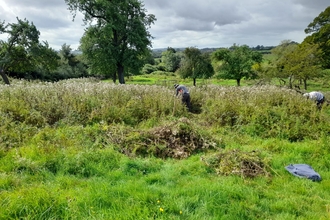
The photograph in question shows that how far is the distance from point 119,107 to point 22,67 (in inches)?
711

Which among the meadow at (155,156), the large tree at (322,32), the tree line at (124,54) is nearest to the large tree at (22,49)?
the tree line at (124,54)

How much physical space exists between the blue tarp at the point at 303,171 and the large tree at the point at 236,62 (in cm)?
2206

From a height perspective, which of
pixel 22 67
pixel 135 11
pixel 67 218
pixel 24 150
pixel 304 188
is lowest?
pixel 304 188

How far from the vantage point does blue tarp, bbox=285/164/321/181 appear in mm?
3756

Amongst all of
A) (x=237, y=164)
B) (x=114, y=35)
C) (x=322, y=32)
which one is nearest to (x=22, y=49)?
(x=114, y=35)

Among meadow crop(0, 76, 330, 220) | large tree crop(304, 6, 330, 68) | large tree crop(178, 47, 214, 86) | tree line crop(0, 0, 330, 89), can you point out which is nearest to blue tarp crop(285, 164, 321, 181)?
meadow crop(0, 76, 330, 220)

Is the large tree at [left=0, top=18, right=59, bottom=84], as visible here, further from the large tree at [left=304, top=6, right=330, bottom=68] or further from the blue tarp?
the large tree at [left=304, top=6, right=330, bottom=68]

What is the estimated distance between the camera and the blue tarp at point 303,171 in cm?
376

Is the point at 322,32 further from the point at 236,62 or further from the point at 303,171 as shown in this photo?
the point at 303,171

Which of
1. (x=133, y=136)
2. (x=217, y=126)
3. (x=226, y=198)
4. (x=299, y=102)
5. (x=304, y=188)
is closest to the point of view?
(x=226, y=198)

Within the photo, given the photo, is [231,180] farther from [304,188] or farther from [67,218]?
[67,218]

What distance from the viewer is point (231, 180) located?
11.8 feet

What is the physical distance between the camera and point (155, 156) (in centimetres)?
473

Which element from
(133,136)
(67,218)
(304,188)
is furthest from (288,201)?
(133,136)
